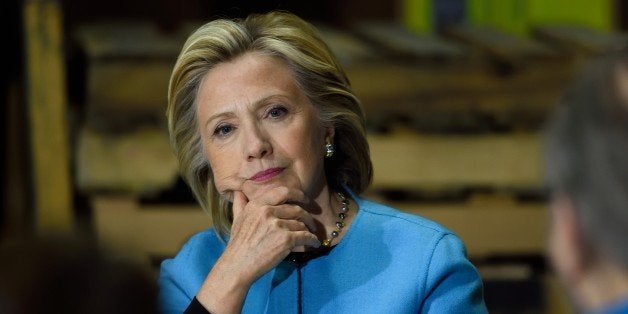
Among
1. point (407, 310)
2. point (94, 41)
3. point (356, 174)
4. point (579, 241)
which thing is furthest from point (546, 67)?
point (579, 241)

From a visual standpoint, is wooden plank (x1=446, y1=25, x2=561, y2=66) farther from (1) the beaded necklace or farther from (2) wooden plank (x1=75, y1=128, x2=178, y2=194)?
(1) the beaded necklace

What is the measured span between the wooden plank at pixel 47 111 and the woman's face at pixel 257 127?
1.96 meters

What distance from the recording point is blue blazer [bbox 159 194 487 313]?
8.32 ft

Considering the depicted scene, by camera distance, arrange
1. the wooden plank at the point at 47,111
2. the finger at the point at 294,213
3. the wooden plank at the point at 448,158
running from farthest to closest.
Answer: the wooden plank at the point at 448,158, the wooden plank at the point at 47,111, the finger at the point at 294,213

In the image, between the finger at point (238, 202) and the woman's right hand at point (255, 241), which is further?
the finger at point (238, 202)

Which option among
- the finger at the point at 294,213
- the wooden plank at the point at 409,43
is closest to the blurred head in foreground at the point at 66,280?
the finger at the point at 294,213

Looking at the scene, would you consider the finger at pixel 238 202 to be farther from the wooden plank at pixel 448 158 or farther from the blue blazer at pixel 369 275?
the wooden plank at pixel 448 158

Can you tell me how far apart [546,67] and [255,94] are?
2.18 metres

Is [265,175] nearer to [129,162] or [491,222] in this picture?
[129,162]

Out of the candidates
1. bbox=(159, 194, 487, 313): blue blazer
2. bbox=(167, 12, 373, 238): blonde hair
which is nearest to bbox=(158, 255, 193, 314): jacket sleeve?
bbox=(159, 194, 487, 313): blue blazer

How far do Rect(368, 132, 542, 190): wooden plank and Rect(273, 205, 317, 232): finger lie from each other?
207 cm

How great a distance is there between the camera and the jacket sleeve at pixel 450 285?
8.28 ft

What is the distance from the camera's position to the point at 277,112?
8.66 ft

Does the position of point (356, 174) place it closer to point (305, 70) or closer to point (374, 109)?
point (305, 70)
